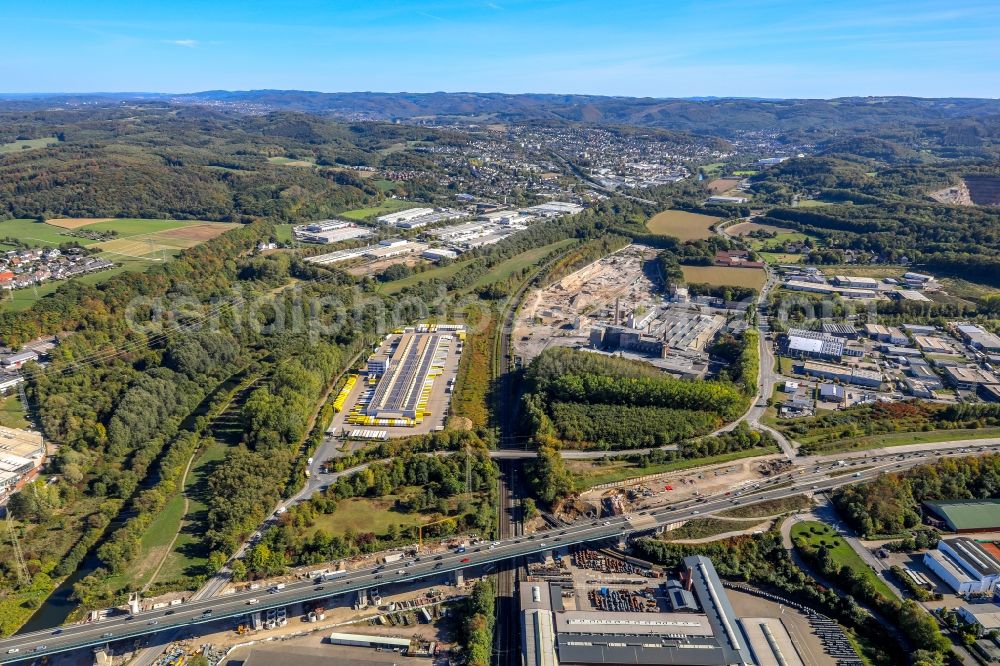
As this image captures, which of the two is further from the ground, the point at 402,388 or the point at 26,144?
the point at 26,144

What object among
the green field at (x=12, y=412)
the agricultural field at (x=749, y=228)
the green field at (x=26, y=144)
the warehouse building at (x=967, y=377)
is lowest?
the green field at (x=12, y=412)

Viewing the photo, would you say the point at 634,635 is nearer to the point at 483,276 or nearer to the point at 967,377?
the point at 967,377

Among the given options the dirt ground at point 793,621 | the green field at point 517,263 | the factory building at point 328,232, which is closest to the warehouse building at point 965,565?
the dirt ground at point 793,621

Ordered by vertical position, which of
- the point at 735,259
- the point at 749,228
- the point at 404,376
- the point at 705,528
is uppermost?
the point at 749,228

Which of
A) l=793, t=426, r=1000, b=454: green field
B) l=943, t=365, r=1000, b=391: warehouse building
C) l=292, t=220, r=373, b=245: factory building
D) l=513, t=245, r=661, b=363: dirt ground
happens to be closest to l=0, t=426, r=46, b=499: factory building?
l=513, t=245, r=661, b=363: dirt ground

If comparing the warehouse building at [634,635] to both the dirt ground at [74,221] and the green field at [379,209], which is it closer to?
the green field at [379,209]

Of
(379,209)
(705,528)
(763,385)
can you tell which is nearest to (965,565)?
(705,528)

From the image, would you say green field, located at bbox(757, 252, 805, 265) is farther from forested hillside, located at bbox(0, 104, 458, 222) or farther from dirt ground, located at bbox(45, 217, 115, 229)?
dirt ground, located at bbox(45, 217, 115, 229)

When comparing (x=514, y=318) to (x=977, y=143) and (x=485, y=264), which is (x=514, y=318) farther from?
(x=977, y=143)
